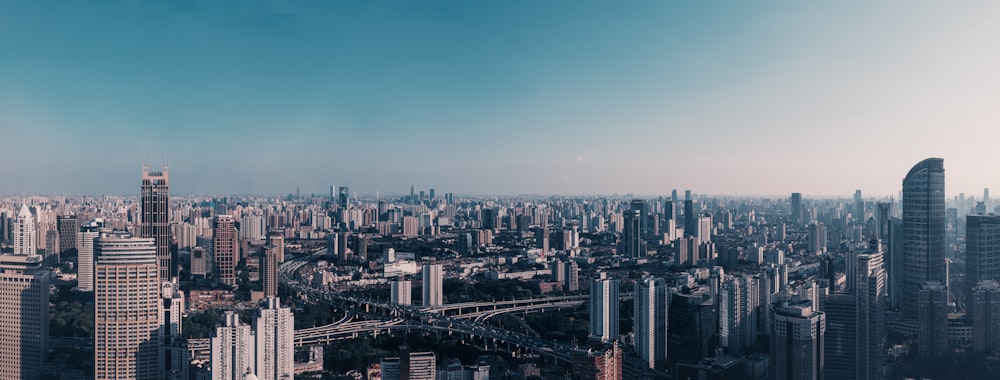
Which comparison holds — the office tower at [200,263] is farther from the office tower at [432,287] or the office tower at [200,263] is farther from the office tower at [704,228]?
the office tower at [704,228]

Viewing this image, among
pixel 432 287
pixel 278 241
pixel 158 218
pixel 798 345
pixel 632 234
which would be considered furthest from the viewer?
pixel 632 234

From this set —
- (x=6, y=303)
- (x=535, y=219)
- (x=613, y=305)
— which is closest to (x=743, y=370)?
(x=613, y=305)

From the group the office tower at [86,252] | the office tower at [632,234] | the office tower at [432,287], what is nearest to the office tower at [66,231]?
the office tower at [86,252]

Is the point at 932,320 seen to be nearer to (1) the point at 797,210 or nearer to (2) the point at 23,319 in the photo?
(1) the point at 797,210

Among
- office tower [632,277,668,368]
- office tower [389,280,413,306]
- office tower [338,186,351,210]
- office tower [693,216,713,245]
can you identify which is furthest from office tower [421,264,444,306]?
office tower [693,216,713,245]

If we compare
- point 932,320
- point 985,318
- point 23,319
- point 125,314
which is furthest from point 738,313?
point 23,319

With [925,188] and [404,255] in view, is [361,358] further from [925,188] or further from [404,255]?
[404,255]

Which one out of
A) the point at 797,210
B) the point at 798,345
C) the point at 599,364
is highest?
the point at 797,210
